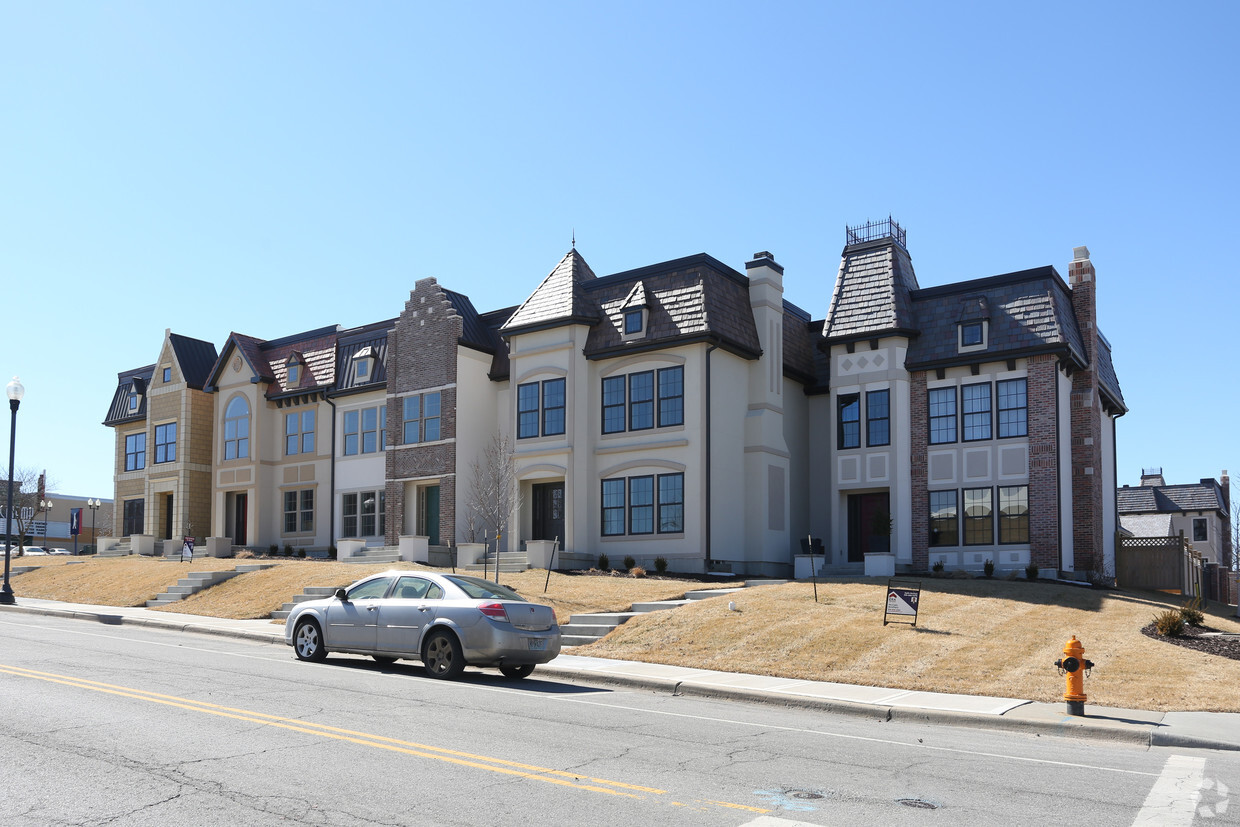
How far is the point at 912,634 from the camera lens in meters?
17.5

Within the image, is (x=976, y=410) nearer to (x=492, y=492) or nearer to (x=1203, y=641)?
(x=1203, y=641)

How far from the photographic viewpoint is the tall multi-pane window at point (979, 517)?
94.1 ft

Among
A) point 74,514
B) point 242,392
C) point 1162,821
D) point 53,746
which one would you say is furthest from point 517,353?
point 74,514

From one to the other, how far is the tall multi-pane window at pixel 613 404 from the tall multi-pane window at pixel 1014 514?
10.8m

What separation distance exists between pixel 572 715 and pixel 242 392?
3468cm

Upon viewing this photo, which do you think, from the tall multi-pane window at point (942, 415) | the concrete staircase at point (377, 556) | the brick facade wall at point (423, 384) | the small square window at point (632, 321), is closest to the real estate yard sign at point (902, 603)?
the tall multi-pane window at point (942, 415)

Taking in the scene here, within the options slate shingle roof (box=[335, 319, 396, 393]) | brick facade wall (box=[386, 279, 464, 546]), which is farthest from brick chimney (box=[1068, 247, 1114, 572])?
slate shingle roof (box=[335, 319, 396, 393])

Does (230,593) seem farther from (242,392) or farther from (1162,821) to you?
(1162,821)

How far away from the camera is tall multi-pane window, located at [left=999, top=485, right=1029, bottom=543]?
1109 inches

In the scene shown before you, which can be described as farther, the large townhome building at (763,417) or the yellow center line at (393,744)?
the large townhome building at (763,417)

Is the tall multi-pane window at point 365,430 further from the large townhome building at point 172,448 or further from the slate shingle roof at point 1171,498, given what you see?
the slate shingle roof at point 1171,498

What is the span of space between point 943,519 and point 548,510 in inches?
457

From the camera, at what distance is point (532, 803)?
7.33m

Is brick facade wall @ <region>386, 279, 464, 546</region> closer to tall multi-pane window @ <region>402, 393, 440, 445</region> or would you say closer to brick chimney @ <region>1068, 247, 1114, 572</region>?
tall multi-pane window @ <region>402, 393, 440, 445</region>
